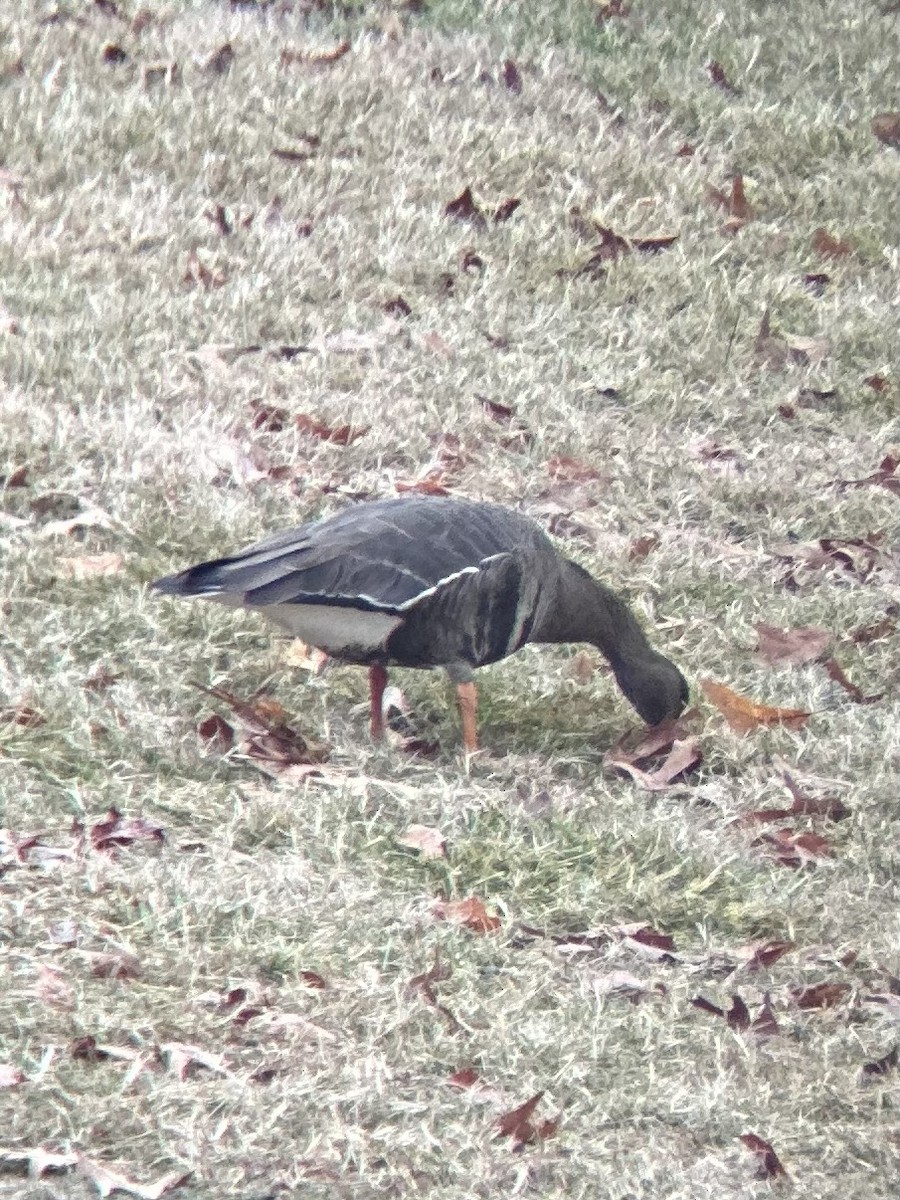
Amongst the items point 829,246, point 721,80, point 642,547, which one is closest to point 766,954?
point 642,547

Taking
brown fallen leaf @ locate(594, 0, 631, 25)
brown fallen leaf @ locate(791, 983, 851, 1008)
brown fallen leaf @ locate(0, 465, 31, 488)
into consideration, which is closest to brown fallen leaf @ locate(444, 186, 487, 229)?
brown fallen leaf @ locate(594, 0, 631, 25)

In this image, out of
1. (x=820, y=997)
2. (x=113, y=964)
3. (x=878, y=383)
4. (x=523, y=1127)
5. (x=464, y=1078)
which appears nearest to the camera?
(x=523, y=1127)

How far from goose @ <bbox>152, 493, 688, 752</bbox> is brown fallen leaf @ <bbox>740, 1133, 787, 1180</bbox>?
1.74 m

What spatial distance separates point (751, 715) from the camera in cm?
580

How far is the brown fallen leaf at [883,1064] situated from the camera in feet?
13.9

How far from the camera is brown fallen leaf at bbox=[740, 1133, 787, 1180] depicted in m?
3.85

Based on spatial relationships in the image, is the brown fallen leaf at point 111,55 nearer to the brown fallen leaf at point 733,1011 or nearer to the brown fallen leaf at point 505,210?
the brown fallen leaf at point 505,210

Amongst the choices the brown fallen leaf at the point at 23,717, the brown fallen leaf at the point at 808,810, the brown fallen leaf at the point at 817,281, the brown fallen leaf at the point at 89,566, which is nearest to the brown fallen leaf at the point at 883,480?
the brown fallen leaf at the point at 817,281

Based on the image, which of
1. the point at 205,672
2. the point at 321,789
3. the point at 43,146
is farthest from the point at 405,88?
the point at 321,789

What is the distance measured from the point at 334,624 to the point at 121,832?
2.69ft

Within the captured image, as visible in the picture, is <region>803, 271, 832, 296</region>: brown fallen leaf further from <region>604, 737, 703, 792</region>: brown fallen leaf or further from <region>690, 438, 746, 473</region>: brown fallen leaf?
<region>604, 737, 703, 792</region>: brown fallen leaf

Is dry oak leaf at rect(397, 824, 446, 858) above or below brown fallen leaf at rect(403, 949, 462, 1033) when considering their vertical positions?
below

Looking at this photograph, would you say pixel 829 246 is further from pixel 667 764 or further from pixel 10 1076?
pixel 10 1076

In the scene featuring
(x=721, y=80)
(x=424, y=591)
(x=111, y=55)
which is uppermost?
(x=721, y=80)
